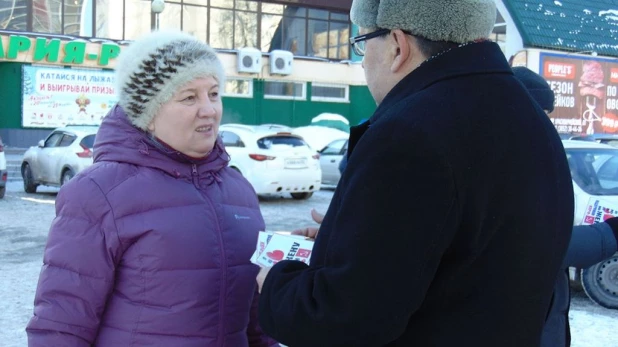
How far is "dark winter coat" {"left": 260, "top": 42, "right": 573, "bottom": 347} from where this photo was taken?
1.54 m

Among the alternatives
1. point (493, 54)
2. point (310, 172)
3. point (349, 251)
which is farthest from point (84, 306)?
point (310, 172)

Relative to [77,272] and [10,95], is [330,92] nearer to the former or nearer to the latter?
[10,95]

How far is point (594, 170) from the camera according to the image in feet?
25.0

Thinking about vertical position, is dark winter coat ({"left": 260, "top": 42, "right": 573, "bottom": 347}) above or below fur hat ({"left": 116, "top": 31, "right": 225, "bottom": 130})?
below

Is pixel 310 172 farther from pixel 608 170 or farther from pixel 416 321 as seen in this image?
pixel 416 321

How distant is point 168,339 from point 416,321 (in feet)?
3.07

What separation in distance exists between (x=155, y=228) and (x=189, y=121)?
0.39 metres

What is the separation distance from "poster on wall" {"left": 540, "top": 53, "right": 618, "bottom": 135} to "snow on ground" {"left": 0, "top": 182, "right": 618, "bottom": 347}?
6.09 meters

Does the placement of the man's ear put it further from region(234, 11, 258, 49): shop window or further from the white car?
region(234, 11, 258, 49): shop window

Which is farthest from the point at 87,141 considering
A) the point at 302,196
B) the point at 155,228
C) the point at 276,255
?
the point at 276,255

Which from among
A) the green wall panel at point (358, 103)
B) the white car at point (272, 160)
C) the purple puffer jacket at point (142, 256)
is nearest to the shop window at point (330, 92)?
the green wall panel at point (358, 103)

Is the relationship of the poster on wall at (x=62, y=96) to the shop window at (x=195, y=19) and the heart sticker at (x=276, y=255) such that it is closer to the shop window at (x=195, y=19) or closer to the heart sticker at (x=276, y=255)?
the shop window at (x=195, y=19)

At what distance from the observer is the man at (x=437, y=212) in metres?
1.54

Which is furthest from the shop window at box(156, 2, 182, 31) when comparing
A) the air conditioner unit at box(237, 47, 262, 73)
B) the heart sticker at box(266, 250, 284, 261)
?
the heart sticker at box(266, 250, 284, 261)
